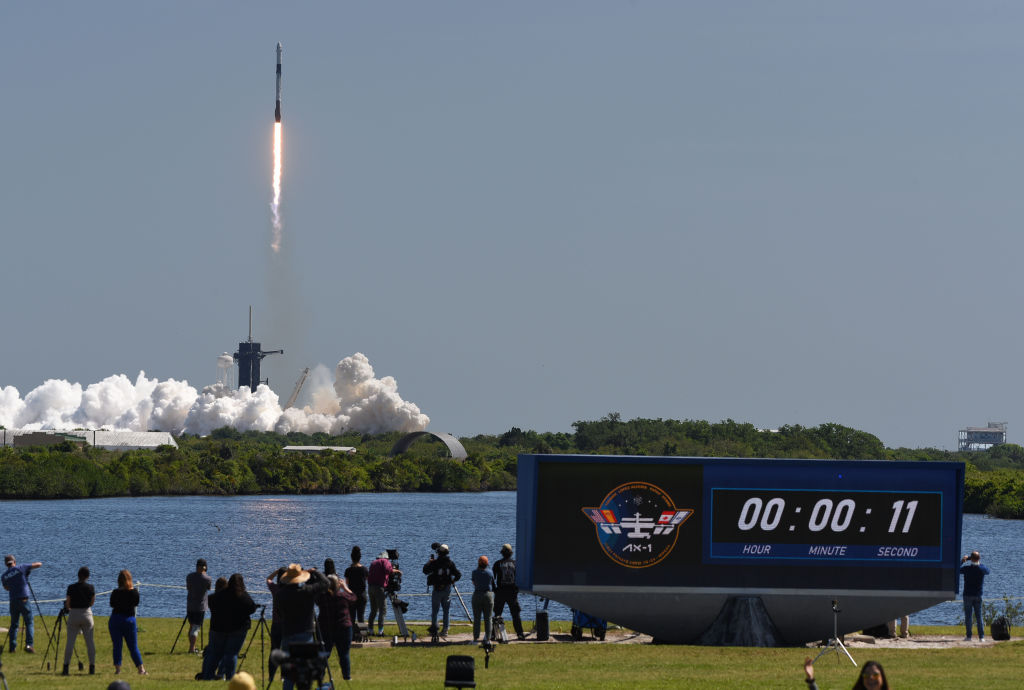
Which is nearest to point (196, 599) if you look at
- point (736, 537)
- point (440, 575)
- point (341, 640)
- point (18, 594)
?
point (18, 594)

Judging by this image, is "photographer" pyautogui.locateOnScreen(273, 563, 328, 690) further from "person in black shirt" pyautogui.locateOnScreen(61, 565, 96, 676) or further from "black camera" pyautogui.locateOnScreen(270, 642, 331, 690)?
"person in black shirt" pyautogui.locateOnScreen(61, 565, 96, 676)

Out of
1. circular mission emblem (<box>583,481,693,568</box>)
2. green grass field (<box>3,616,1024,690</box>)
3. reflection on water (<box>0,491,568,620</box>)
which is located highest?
circular mission emblem (<box>583,481,693,568</box>)

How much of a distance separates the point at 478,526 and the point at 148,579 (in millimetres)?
49515

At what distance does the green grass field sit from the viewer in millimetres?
24594

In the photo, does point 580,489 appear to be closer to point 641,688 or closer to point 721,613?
point 721,613

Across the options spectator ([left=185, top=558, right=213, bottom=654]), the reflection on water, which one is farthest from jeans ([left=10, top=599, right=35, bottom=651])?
the reflection on water

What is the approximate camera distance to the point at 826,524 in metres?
32.2

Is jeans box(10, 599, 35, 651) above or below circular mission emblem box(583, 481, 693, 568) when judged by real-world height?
below

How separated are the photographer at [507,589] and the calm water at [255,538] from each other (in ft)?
27.8

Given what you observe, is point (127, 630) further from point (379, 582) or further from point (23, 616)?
Result: point (379, 582)

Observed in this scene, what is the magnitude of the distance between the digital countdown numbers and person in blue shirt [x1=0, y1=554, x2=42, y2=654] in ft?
44.0

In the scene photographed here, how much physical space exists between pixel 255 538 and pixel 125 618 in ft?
232

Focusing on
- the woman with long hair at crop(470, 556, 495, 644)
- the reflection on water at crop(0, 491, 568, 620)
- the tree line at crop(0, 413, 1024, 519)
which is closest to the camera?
the woman with long hair at crop(470, 556, 495, 644)

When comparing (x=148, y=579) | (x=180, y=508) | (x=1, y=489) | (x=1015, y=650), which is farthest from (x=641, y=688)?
(x=1, y=489)
